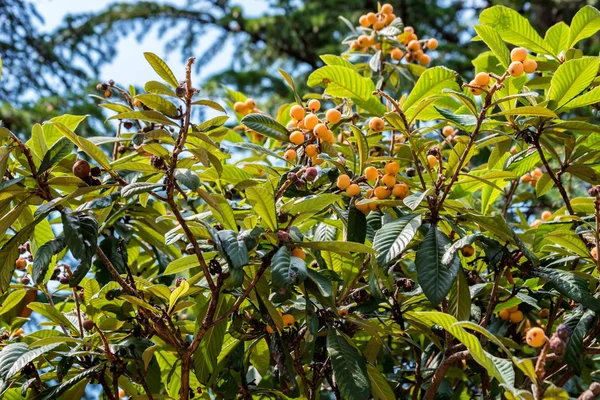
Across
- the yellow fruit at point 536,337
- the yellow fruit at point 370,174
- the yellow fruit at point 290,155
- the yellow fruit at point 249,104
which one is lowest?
the yellow fruit at point 536,337

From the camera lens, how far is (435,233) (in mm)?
1351

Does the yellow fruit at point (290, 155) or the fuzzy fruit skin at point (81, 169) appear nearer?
the fuzzy fruit skin at point (81, 169)

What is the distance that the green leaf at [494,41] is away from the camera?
1.54 meters

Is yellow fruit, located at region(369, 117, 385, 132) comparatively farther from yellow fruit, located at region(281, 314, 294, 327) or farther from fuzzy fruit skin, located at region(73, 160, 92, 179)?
fuzzy fruit skin, located at region(73, 160, 92, 179)

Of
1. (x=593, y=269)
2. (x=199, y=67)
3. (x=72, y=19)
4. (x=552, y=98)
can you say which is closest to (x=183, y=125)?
(x=552, y=98)

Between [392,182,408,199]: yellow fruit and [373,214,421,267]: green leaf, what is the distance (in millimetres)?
58

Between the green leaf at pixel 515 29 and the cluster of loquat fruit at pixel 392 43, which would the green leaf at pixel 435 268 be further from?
the cluster of loquat fruit at pixel 392 43

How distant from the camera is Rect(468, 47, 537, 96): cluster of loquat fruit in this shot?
133 cm

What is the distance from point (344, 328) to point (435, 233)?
27 cm

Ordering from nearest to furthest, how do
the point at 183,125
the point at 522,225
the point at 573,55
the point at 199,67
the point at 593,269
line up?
the point at 183,125, the point at 593,269, the point at 573,55, the point at 522,225, the point at 199,67

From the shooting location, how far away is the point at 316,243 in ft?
4.12

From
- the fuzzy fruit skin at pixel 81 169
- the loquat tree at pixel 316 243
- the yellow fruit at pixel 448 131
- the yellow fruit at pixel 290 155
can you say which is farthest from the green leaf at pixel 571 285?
the fuzzy fruit skin at pixel 81 169

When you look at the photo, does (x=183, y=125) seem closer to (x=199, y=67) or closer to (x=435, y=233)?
(x=435, y=233)

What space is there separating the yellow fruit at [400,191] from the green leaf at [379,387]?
33 cm
